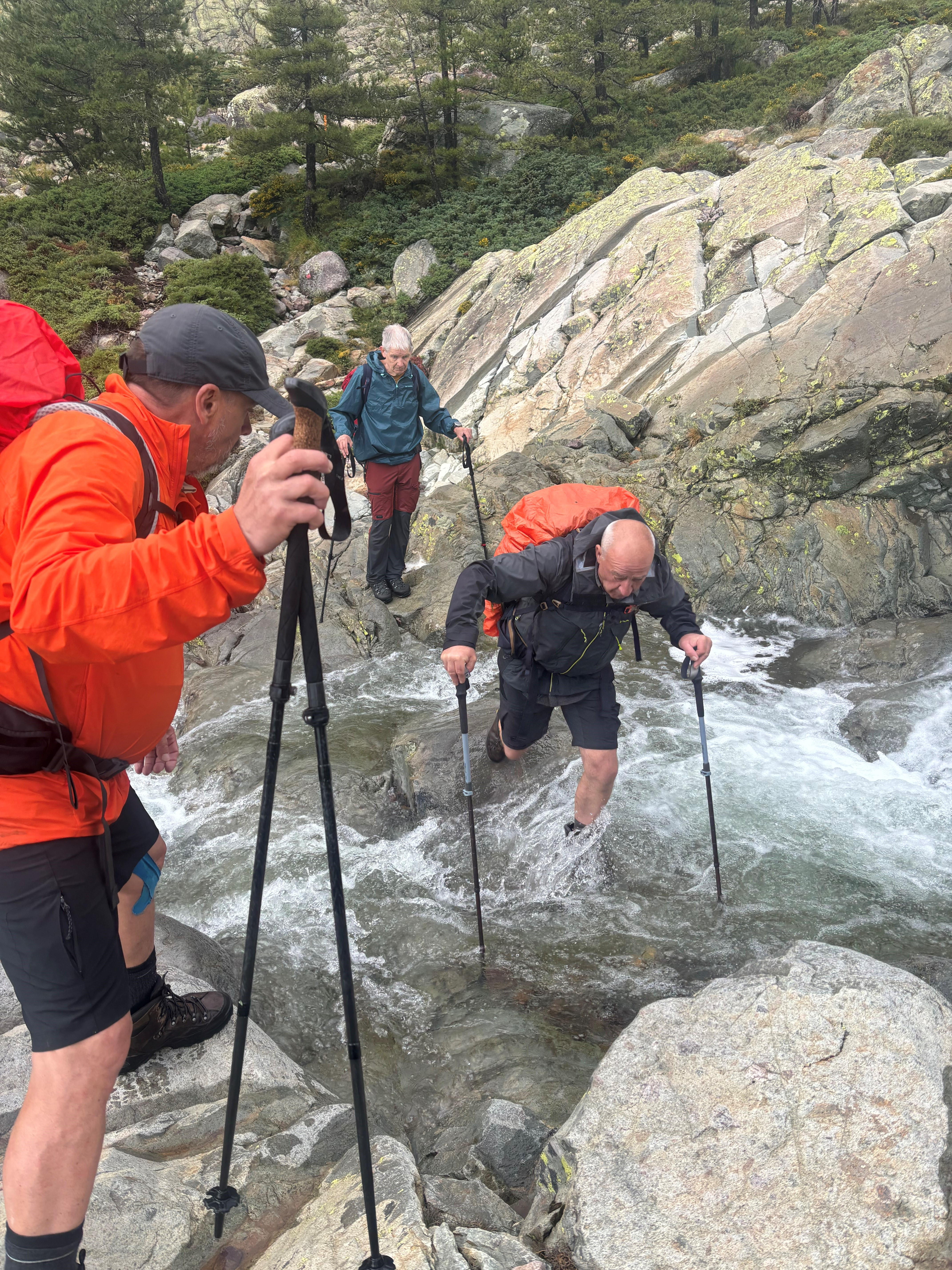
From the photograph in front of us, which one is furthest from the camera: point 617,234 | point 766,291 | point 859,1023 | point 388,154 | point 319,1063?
point 388,154

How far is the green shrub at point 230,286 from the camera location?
2308 centimetres

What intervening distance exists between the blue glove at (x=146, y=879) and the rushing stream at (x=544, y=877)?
5.18 feet

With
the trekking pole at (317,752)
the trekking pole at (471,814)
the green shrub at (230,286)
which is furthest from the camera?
the green shrub at (230,286)

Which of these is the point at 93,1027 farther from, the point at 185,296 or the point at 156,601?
the point at 185,296

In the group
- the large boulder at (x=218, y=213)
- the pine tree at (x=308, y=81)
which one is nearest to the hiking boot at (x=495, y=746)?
the pine tree at (x=308, y=81)

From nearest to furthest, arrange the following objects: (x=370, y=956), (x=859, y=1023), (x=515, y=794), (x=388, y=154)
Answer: (x=859, y=1023), (x=370, y=956), (x=515, y=794), (x=388, y=154)

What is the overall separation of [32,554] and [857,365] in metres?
12.1

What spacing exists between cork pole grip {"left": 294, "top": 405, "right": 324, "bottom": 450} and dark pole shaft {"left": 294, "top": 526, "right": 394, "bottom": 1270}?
0.69 ft

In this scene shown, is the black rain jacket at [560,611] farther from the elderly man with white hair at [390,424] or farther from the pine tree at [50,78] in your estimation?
the pine tree at [50,78]

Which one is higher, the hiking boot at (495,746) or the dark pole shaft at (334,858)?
the dark pole shaft at (334,858)

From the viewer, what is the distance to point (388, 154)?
29516 mm

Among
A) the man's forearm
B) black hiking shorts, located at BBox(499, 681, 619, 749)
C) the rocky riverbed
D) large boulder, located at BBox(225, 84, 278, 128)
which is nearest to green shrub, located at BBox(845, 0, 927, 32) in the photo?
the rocky riverbed

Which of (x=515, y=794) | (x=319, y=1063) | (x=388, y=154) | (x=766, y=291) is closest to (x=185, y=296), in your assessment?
(x=388, y=154)

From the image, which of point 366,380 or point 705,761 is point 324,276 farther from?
point 705,761
